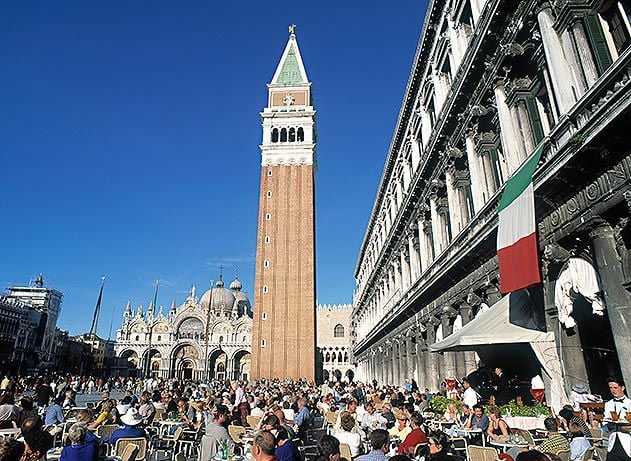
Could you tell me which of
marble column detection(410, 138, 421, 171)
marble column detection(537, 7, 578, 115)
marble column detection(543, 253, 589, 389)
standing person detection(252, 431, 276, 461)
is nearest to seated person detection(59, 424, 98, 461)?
standing person detection(252, 431, 276, 461)

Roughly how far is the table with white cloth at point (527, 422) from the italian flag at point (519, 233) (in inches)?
106

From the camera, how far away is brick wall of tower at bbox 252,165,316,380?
167ft

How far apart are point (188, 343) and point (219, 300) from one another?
1249cm

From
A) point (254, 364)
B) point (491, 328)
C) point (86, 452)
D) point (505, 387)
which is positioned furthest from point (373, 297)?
point (86, 452)

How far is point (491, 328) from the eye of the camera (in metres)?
10.3

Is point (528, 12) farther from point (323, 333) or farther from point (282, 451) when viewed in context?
point (323, 333)

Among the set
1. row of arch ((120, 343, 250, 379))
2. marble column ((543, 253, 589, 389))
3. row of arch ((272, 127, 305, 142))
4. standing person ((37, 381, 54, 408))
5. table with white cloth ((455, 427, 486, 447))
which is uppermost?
row of arch ((272, 127, 305, 142))

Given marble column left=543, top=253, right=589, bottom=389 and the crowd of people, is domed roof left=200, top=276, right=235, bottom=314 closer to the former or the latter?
the crowd of people

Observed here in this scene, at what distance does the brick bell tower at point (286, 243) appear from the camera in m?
51.1

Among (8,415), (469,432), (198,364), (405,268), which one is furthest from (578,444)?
(198,364)

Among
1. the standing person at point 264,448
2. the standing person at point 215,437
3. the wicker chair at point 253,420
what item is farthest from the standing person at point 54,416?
the standing person at point 264,448

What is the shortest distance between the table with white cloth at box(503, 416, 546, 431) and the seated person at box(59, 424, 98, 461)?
7934 mm

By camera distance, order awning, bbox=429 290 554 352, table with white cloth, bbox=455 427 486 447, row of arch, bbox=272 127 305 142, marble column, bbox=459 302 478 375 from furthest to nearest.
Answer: row of arch, bbox=272 127 305 142 → marble column, bbox=459 302 478 375 → awning, bbox=429 290 554 352 → table with white cloth, bbox=455 427 486 447

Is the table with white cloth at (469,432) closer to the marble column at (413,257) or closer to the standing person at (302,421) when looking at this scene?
the standing person at (302,421)
